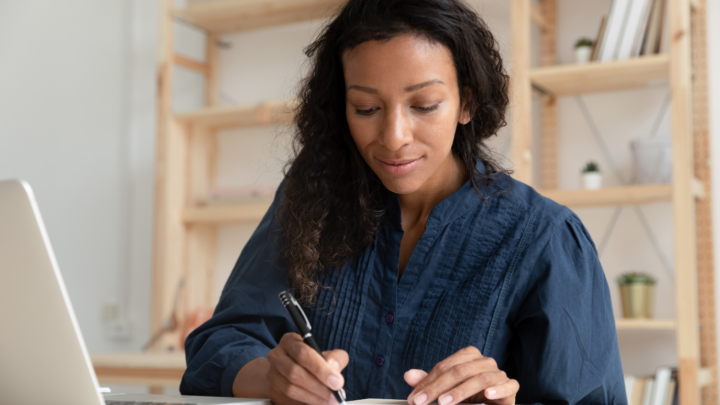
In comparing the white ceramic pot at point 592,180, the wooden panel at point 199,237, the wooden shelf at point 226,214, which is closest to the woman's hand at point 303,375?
the white ceramic pot at point 592,180

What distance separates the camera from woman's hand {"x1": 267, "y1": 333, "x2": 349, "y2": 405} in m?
0.70

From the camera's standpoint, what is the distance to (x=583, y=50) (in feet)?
7.13

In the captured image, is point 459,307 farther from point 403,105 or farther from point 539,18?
point 539,18

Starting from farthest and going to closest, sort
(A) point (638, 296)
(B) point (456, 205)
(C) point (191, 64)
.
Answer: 1. (C) point (191, 64)
2. (A) point (638, 296)
3. (B) point (456, 205)

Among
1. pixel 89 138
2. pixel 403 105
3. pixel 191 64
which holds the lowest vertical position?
pixel 403 105

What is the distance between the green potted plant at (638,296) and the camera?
2.04 meters

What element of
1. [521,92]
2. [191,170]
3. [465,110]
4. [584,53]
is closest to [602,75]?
[584,53]

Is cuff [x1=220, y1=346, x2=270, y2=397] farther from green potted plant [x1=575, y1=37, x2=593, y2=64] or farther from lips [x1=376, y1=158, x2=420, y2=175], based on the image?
green potted plant [x1=575, y1=37, x2=593, y2=64]

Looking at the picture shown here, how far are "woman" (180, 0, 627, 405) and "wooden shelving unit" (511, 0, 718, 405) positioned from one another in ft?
3.14

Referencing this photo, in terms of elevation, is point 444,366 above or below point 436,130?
below

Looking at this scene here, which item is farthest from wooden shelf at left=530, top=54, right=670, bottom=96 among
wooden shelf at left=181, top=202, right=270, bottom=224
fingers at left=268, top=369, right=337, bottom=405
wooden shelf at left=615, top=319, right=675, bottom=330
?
fingers at left=268, top=369, right=337, bottom=405

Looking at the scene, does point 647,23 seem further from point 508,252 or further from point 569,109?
point 508,252

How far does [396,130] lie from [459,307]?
0.24 meters

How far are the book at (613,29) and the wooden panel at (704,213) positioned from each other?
→ 0.86 ft
